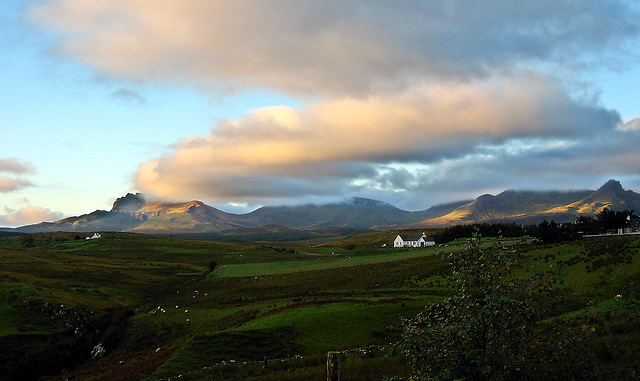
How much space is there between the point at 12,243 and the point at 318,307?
8826 inches

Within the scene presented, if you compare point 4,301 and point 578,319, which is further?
point 4,301

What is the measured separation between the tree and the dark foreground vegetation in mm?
39

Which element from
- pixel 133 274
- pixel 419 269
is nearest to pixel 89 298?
pixel 133 274

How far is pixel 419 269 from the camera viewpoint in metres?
71.0

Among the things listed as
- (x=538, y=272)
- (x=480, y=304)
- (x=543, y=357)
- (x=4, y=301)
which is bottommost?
(x=4, y=301)

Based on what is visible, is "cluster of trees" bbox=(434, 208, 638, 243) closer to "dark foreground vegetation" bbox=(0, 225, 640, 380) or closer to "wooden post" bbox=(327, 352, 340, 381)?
"dark foreground vegetation" bbox=(0, 225, 640, 380)

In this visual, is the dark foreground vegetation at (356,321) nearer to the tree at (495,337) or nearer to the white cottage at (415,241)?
the tree at (495,337)

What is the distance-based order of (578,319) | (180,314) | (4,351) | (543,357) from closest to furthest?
(543,357), (578,319), (4,351), (180,314)

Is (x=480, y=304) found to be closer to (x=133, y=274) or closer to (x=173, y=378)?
(x=173, y=378)

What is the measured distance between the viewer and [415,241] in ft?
591

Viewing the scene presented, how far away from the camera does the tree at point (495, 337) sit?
31.9 feet

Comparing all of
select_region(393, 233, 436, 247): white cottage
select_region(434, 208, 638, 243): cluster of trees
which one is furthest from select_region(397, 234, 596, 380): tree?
select_region(393, 233, 436, 247): white cottage

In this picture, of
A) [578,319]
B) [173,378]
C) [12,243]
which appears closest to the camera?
[578,319]

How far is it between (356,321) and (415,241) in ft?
484
